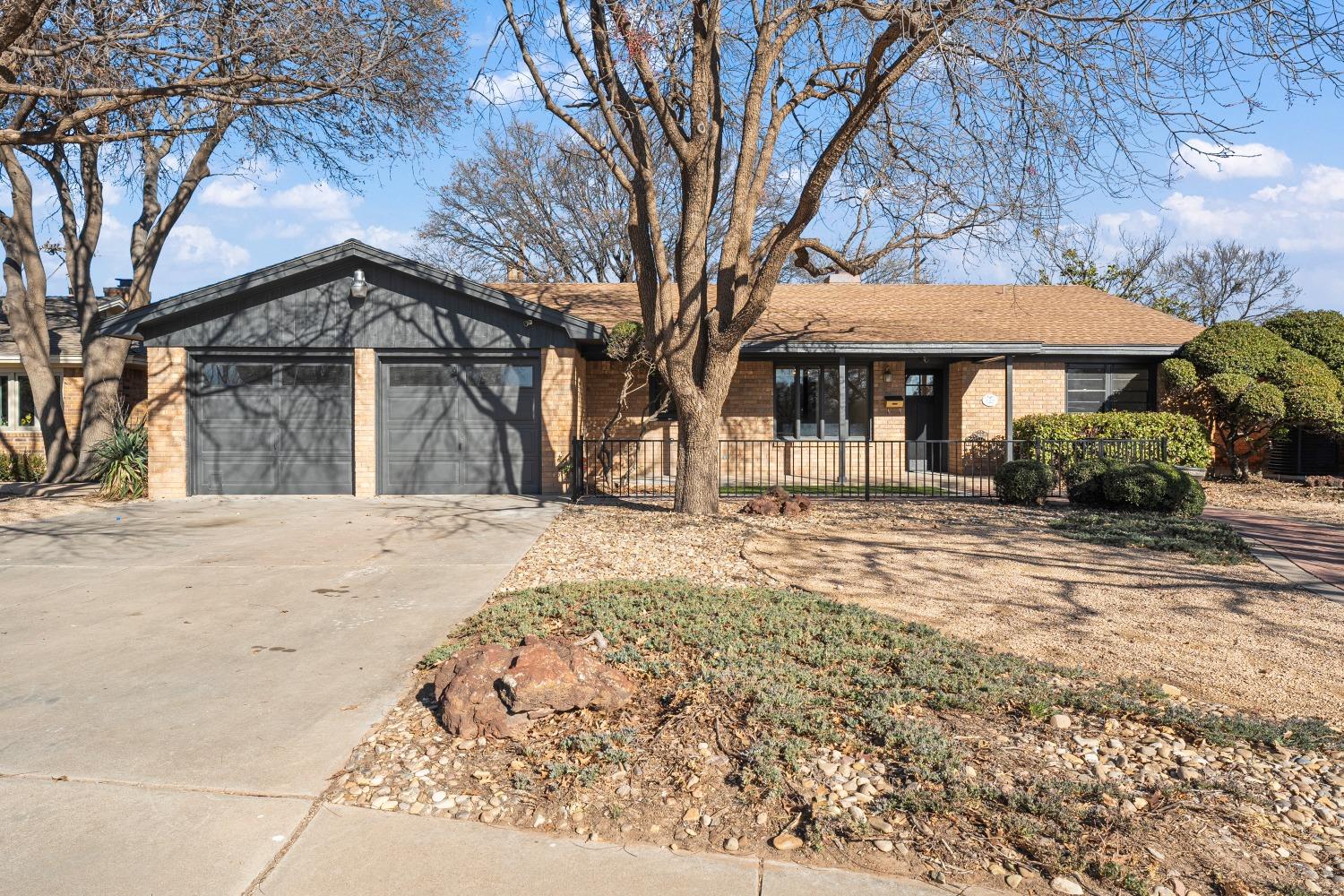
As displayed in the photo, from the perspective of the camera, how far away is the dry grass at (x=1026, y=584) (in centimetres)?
444

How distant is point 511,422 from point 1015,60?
354 inches

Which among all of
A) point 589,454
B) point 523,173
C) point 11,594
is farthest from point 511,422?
point 523,173

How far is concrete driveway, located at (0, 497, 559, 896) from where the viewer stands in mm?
2645

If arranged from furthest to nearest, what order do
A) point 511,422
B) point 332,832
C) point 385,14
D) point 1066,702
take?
point 511,422 < point 385,14 < point 1066,702 < point 332,832

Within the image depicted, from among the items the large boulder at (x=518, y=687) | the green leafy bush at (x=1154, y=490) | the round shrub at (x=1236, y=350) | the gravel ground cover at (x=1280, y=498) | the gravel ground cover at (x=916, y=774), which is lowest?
the gravel ground cover at (x=916, y=774)

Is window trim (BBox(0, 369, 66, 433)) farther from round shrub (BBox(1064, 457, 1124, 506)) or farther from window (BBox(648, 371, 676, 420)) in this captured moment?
round shrub (BBox(1064, 457, 1124, 506))

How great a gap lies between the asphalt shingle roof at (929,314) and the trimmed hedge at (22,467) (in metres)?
10.6

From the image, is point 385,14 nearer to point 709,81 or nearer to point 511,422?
point 709,81

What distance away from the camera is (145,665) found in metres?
4.50

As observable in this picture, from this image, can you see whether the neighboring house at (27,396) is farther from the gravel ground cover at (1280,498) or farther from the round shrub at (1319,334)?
the round shrub at (1319,334)

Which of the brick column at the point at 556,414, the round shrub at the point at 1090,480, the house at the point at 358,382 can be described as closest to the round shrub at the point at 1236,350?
the round shrub at the point at 1090,480

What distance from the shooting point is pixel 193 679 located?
4262 millimetres

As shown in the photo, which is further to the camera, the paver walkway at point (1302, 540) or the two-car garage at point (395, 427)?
the two-car garage at point (395, 427)

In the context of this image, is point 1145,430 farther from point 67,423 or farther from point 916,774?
point 67,423
